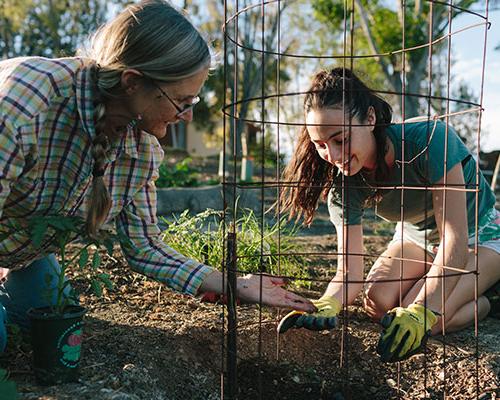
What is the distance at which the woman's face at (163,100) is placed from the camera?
63.5 inches

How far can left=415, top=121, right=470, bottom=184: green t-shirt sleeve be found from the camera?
2.19 meters

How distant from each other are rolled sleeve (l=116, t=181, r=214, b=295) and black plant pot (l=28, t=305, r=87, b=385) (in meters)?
0.30

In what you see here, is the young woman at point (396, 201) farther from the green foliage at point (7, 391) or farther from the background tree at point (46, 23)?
the background tree at point (46, 23)

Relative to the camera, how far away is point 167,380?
190 centimetres

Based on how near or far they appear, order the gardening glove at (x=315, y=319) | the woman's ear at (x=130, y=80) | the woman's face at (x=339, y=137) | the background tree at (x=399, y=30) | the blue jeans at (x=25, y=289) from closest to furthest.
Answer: the woman's ear at (x=130, y=80), the gardening glove at (x=315, y=319), the woman's face at (x=339, y=137), the blue jeans at (x=25, y=289), the background tree at (x=399, y=30)

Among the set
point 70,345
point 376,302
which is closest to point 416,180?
point 376,302

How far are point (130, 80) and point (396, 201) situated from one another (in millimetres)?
1313

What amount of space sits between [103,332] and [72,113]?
824 mm

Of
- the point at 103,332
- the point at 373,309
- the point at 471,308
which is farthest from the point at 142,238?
the point at 471,308

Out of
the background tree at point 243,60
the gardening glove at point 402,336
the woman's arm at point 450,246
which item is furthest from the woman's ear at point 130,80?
the background tree at point 243,60

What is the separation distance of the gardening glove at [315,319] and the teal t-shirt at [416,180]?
1.04ft

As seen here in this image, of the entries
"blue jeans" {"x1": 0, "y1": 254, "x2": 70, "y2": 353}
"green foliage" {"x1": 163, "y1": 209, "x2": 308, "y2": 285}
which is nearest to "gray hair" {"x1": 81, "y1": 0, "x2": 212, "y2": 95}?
"blue jeans" {"x1": 0, "y1": 254, "x2": 70, "y2": 353}

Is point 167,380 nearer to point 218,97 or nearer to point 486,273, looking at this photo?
point 486,273

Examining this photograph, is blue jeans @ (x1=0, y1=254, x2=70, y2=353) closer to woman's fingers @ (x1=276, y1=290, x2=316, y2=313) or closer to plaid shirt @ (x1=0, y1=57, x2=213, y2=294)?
plaid shirt @ (x1=0, y1=57, x2=213, y2=294)
